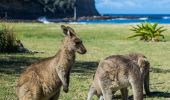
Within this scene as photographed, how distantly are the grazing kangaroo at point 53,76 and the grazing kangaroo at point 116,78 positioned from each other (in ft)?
1.76

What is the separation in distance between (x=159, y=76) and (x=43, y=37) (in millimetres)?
15659

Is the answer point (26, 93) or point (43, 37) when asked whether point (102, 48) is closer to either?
point (43, 37)

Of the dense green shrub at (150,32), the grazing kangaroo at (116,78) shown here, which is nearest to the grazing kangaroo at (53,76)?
the grazing kangaroo at (116,78)

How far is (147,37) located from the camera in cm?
2669

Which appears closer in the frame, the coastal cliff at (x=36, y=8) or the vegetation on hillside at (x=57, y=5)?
the coastal cliff at (x=36, y=8)

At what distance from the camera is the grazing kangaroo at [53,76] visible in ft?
21.3

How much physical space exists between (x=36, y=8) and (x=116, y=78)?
111158 millimetres

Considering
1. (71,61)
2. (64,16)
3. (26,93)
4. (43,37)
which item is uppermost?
(71,61)

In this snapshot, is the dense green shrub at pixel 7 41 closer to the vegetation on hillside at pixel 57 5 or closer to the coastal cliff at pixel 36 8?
the coastal cliff at pixel 36 8

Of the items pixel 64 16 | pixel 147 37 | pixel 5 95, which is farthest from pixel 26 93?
pixel 64 16

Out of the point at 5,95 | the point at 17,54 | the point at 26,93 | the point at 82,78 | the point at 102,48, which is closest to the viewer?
the point at 26,93

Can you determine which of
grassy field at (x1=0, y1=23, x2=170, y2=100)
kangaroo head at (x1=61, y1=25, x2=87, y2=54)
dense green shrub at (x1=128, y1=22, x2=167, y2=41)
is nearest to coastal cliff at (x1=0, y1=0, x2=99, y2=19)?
grassy field at (x1=0, y1=23, x2=170, y2=100)

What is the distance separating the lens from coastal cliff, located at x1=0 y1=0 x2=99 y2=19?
10648 cm

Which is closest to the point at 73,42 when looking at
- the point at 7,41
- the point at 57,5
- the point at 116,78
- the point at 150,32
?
the point at 116,78
